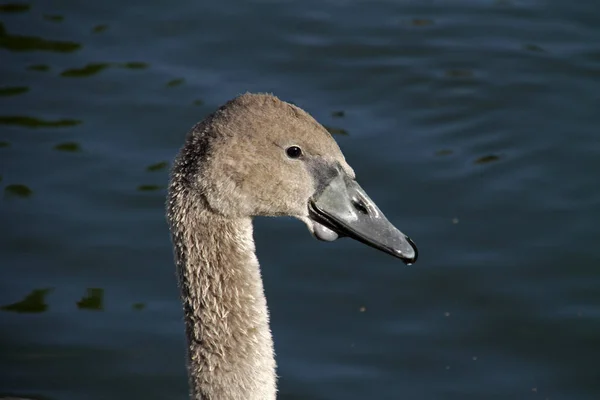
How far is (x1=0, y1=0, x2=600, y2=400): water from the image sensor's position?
8.20m

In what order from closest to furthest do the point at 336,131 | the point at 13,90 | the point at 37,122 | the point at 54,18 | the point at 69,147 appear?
the point at 336,131, the point at 69,147, the point at 37,122, the point at 13,90, the point at 54,18

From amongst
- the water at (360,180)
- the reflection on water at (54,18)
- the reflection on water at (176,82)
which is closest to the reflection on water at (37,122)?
the water at (360,180)

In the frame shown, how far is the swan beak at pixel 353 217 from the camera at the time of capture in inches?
225

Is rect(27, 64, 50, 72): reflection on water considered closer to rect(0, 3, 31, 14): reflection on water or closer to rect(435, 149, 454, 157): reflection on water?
rect(0, 3, 31, 14): reflection on water

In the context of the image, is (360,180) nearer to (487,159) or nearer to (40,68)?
(487,159)

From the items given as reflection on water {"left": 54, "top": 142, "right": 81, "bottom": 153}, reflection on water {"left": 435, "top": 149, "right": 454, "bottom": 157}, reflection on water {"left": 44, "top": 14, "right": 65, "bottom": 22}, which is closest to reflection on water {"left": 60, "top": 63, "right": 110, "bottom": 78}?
reflection on water {"left": 44, "top": 14, "right": 65, "bottom": 22}

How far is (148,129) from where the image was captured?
10.5m

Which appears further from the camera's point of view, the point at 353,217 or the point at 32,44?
the point at 32,44

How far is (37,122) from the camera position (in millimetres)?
10742

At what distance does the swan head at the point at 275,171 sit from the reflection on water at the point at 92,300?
3.38m

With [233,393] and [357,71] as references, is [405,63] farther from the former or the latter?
[233,393]

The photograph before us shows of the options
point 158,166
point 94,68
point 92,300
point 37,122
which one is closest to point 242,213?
point 92,300

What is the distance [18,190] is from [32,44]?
266 centimetres

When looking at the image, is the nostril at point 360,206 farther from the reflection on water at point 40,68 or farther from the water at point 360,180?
the reflection on water at point 40,68
